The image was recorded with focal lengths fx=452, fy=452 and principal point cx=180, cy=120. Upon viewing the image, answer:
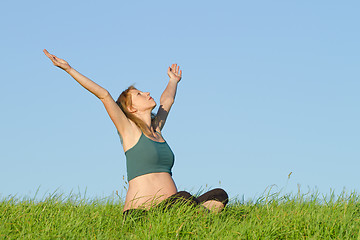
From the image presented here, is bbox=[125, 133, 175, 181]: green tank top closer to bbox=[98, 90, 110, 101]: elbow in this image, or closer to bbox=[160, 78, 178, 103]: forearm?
bbox=[98, 90, 110, 101]: elbow

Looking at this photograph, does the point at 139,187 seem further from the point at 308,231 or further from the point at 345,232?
the point at 345,232

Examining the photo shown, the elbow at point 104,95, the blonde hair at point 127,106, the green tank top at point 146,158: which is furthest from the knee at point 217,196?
the elbow at point 104,95

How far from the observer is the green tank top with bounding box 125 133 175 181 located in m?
6.40

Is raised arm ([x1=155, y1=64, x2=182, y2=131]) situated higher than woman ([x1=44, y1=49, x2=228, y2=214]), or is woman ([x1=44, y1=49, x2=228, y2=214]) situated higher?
raised arm ([x1=155, y1=64, x2=182, y2=131])

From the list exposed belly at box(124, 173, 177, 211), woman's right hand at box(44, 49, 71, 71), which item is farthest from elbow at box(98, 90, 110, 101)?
exposed belly at box(124, 173, 177, 211)

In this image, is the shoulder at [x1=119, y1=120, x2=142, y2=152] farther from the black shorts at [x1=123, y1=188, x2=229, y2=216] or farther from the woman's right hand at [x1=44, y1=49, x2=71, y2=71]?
the woman's right hand at [x1=44, y1=49, x2=71, y2=71]

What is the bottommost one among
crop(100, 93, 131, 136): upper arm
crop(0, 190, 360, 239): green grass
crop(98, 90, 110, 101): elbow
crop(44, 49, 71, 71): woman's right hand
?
crop(0, 190, 360, 239): green grass

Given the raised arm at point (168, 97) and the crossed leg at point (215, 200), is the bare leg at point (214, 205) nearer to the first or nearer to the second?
the crossed leg at point (215, 200)

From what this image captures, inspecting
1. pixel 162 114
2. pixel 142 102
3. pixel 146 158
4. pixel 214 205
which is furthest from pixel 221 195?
pixel 162 114

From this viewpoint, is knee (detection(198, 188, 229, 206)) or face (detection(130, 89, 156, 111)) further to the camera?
face (detection(130, 89, 156, 111))

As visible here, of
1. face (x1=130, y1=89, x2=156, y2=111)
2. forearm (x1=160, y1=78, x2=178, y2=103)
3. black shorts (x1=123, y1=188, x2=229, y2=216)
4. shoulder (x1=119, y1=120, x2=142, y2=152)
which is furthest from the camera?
forearm (x1=160, y1=78, x2=178, y2=103)

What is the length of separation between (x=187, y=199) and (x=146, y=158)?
2.67 ft

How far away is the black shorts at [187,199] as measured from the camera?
20.2ft

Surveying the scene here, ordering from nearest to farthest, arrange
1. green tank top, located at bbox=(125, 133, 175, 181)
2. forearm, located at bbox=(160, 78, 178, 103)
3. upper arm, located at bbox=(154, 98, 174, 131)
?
green tank top, located at bbox=(125, 133, 175, 181) < upper arm, located at bbox=(154, 98, 174, 131) < forearm, located at bbox=(160, 78, 178, 103)
